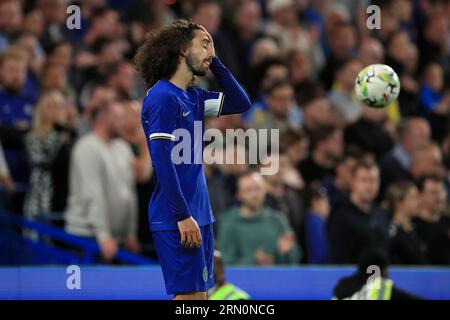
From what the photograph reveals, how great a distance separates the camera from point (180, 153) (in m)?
6.12

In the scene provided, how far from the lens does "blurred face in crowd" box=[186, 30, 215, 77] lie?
615 centimetres

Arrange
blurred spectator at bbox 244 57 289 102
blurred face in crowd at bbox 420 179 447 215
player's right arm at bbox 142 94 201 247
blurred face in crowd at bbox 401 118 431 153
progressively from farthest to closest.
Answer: blurred face in crowd at bbox 401 118 431 153 < blurred spectator at bbox 244 57 289 102 < blurred face in crowd at bbox 420 179 447 215 < player's right arm at bbox 142 94 201 247

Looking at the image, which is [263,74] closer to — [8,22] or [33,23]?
[33,23]

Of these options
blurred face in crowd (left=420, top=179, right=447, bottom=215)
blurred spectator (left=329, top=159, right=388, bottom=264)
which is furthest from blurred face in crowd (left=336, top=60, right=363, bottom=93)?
blurred spectator (left=329, top=159, right=388, bottom=264)

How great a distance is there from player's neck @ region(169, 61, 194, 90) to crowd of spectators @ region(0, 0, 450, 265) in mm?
1854

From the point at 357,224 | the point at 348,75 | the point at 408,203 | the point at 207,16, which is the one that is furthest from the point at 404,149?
the point at 357,224

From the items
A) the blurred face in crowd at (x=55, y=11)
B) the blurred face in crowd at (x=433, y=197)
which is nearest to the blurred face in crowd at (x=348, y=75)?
the blurred face in crowd at (x=433, y=197)

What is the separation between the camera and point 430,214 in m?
10.3

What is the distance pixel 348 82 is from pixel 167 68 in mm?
6229

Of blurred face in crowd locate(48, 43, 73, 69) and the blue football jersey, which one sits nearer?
the blue football jersey

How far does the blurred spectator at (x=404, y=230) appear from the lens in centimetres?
981

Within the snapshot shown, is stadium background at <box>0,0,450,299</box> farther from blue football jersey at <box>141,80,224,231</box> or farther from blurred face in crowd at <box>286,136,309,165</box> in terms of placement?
blue football jersey at <box>141,80,224,231</box>

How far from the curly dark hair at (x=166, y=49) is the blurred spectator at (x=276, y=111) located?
477cm
